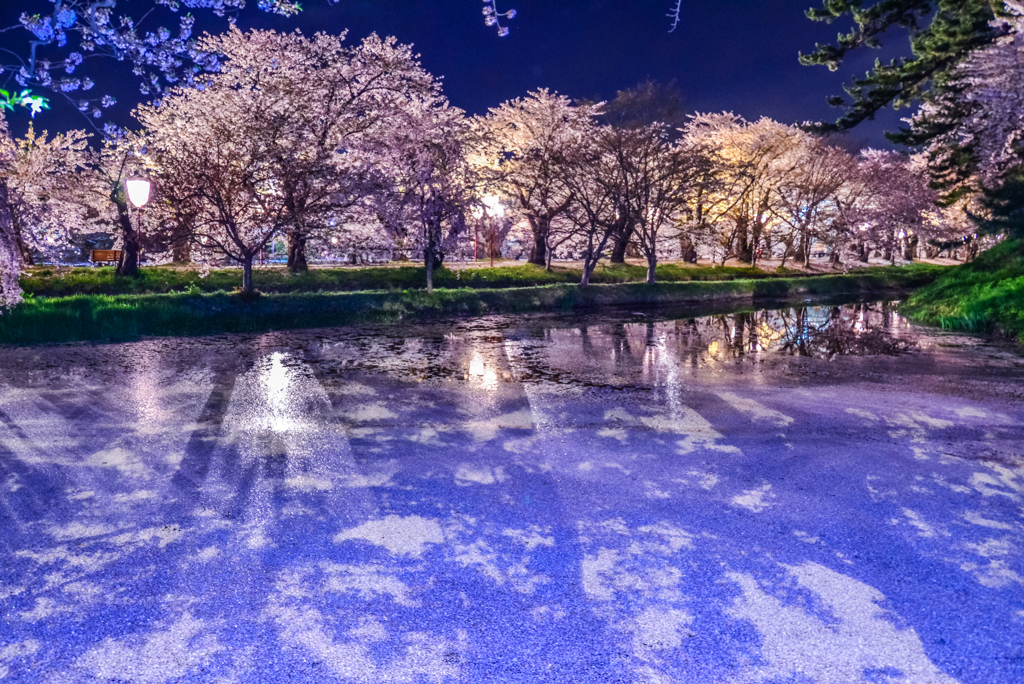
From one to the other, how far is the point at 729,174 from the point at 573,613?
41.6 m

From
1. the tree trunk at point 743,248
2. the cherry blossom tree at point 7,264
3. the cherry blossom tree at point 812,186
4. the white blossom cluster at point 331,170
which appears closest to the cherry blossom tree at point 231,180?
the white blossom cluster at point 331,170

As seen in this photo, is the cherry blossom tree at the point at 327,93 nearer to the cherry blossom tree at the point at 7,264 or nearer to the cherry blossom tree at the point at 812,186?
the cherry blossom tree at the point at 7,264

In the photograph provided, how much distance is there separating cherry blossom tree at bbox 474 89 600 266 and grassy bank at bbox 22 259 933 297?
3460mm

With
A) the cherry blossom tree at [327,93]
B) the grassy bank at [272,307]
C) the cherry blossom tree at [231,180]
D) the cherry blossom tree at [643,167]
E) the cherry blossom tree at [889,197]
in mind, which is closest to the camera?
the grassy bank at [272,307]

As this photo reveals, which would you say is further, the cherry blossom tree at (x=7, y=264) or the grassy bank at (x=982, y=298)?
the grassy bank at (x=982, y=298)

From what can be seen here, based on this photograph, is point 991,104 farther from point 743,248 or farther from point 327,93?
point 743,248

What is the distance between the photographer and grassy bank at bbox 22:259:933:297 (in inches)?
970

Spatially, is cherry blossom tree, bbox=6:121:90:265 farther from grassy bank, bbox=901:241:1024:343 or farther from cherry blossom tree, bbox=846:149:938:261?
cherry blossom tree, bbox=846:149:938:261

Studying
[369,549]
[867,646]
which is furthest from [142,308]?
[867,646]

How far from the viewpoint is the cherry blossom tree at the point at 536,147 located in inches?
1337

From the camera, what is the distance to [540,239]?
3906 centimetres

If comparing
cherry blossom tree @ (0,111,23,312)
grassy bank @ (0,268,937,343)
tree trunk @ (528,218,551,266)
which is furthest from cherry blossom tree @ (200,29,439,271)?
tree trunk @ (528,218,551,266)

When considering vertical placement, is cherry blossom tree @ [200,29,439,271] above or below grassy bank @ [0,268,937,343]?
above

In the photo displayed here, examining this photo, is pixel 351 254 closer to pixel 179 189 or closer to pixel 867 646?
pixel 179 189
